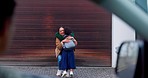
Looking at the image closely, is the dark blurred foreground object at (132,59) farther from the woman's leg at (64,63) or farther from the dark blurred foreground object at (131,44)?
the woman's leg at (64,63)

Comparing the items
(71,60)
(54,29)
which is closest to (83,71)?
(71,60)

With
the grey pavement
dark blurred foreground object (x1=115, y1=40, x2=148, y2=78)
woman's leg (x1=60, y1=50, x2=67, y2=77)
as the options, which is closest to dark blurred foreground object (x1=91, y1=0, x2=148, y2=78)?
dark blurred foreground object (x1=115, y1=40, x2=148, y2=78)

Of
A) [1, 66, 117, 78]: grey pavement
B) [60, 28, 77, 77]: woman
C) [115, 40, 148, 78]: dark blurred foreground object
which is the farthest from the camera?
[1, 66, 117, 78]: grey pavement

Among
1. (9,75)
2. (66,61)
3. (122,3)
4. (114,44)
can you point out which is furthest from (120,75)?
(114,44)

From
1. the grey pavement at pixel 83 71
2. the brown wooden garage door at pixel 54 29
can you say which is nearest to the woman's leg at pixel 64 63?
the grey pavement at pixel 83 71

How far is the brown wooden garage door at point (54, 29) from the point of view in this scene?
40.9 ft

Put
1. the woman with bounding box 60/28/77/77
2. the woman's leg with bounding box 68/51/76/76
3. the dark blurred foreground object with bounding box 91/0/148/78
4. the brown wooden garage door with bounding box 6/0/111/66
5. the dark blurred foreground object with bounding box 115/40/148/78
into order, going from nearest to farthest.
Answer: the dark blurred foreground object with bounding box 91/0/148/78 → the dark blurred foreground object with bounding box 115/40/148/78 → the woman with bounding box 60/28/77/77 → the woman's leg with bounding box 68/51/76/76 → the brown wooden garage door with bounding box 6/0/111/66

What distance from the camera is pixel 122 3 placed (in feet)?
5.59

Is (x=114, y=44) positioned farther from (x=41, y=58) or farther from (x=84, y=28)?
(x=41, y=58)

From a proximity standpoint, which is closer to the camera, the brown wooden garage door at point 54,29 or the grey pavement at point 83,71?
the grey pavement at point 83,71

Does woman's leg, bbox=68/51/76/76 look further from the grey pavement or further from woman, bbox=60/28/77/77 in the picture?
the grey pavement

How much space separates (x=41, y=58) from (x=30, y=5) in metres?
1.59

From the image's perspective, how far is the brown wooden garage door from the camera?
Result: 491 inches

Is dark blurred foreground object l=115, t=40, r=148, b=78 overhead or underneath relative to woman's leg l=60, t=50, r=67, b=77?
overhead
